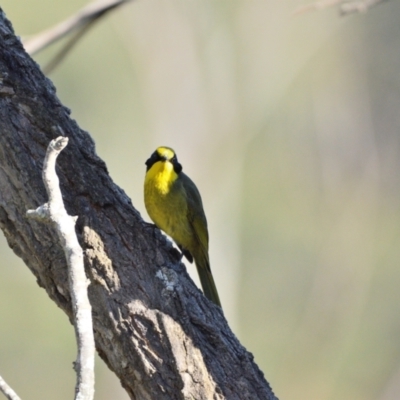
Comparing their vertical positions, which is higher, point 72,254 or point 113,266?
point 113,266

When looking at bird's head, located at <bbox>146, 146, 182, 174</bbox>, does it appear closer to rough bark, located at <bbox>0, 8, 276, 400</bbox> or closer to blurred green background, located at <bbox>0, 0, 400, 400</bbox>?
rough bark, located at <bbox>0, 8, 276, 400</bbox>

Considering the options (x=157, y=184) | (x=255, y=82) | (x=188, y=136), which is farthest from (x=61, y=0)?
(x=157, y=184)

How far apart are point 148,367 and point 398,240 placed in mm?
18610

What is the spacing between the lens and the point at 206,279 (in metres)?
4.45

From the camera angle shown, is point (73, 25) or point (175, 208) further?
point (175, 208)

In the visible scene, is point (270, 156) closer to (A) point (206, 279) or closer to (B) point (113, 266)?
(A) point (206, 279)

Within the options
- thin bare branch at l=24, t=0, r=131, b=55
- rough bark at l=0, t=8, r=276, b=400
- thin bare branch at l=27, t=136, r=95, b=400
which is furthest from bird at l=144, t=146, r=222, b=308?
thin bare branch at l=27, t=136, r=95, b=400

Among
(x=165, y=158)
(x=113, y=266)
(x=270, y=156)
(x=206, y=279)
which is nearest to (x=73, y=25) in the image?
(x=165, y=158)

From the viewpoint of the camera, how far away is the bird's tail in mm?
4336

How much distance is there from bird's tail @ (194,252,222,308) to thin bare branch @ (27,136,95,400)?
6.84 feet

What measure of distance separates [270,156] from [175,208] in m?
18.0

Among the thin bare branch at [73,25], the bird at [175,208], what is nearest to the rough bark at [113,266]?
the thin bare branch at [73,25]

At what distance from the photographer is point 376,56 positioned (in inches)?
574

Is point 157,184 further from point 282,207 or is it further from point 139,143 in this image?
point 282,207
